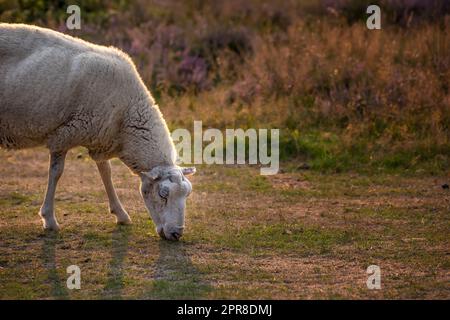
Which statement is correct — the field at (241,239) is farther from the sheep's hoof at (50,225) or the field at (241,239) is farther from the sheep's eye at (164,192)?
the sheep's eye at (164,192)

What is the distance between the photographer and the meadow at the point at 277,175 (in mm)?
7012

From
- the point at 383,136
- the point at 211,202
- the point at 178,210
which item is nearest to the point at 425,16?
the point at 383,136

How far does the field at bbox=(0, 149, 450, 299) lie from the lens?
666cm

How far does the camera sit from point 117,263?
726cm

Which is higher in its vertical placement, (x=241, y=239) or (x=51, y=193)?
(x=51, y=193)

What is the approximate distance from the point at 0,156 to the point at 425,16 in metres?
8.75

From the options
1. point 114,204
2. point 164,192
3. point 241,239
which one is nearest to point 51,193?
point 114,204

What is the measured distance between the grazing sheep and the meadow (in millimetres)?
574

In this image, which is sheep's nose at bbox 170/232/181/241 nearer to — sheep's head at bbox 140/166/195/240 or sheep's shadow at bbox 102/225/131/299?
sheep's head at bbox 140/166/195/240

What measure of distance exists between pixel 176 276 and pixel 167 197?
113 cm

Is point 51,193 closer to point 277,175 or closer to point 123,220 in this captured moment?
point 123,220

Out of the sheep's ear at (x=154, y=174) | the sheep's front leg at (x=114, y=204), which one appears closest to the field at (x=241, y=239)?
the sheep's front leg at (x=114, y=204)
